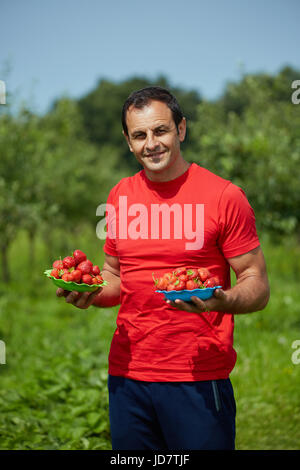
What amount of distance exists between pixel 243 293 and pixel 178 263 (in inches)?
12.5

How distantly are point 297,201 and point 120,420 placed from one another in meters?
7.23

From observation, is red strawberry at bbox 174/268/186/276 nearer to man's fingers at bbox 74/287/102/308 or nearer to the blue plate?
the blue plate

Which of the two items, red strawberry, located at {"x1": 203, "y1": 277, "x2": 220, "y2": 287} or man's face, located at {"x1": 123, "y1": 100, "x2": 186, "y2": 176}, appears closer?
red strawberry, located at {"x1": 203, "y1": 277, "x2": 220, "y2": 287}

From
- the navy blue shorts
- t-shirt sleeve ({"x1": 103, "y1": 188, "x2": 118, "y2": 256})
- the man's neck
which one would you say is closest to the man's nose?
the man's neck

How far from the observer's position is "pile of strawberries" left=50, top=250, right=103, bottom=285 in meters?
2.30

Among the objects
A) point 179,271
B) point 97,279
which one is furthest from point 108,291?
point 179,271

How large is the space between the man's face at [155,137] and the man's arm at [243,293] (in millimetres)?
524

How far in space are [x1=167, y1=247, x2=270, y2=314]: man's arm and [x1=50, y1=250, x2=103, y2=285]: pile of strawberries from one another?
1.64ft

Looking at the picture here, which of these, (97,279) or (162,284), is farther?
(97,279)

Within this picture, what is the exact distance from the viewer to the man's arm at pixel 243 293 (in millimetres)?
1989

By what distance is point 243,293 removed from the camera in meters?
2.10

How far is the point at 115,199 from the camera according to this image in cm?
248

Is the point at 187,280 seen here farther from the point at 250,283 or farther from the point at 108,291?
the point at 108,291

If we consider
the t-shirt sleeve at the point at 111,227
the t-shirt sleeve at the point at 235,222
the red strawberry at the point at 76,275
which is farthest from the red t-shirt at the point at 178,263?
the red strawberry at the point at 76,275
